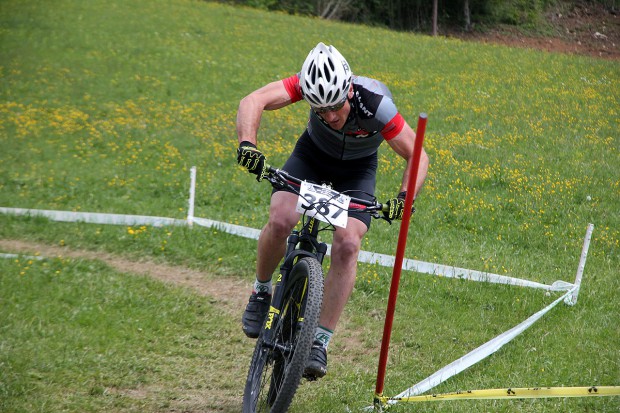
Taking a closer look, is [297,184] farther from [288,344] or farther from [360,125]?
[288,344]

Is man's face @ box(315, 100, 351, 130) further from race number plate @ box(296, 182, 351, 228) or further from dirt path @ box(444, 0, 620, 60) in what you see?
dirt path @ box(444, 0, 620, 60)

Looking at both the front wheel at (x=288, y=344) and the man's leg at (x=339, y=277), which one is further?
the man's leg at (x=339, y=277)

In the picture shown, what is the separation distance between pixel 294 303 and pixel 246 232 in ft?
15.5

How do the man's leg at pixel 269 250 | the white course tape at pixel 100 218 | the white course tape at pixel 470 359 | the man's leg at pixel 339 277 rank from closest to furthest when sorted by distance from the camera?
the man's leg at pixel 339 277 < the man's leg at pixel 269 250 < the white course tape at pixel 470 359 < the white course tape at pixel 100 218

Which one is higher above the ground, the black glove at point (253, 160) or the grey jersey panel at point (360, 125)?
the grey jersey panel at point (360, 125)

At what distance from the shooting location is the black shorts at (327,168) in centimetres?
530

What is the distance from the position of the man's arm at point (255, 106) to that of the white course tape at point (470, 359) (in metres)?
2.00

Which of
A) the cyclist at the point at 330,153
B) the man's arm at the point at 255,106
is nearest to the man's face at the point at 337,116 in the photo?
the cyclist at the point at 330,153

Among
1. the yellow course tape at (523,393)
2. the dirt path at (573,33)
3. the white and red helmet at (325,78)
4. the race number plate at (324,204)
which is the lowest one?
the yellow course tape at (523,393)

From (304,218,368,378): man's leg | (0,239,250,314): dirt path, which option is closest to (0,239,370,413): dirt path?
(0,239,250,314): dirt path

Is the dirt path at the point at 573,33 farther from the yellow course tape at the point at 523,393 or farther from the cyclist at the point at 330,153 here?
the yellow course tape at the point at 523,393

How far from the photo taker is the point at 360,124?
495cm

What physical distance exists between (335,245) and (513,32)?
38.4m

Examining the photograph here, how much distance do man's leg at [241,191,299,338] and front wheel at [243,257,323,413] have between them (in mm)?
335
